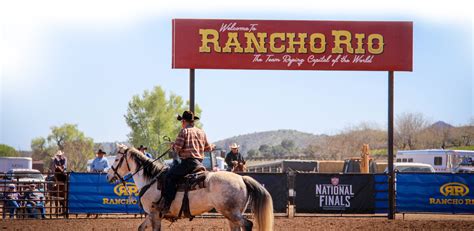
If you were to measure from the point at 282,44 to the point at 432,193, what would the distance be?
5.92 metres

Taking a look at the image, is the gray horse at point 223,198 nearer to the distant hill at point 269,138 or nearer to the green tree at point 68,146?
the green tree at point 68,146

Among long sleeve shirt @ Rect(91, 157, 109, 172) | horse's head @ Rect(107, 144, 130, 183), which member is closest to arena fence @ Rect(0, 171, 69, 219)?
long sleeve shirt @ Rect(91, 157, 109, 172)

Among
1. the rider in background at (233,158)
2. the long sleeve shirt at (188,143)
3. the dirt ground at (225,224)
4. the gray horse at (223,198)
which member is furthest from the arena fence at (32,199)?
the long sleeve shirt at (188,143)

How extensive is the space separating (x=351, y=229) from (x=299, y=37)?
19.7 feet

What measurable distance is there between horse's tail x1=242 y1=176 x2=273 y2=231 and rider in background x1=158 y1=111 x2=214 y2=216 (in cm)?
99

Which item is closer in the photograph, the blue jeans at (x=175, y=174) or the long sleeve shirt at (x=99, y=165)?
the blue jeans at (x=175, y=174)

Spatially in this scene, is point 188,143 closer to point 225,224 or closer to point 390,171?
point 225,224

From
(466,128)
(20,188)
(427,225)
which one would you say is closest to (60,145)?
(466,128)

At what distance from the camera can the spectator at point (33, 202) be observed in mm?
19825

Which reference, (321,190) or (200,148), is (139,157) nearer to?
(200,148)

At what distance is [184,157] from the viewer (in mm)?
12422

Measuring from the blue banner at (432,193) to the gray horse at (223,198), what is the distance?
983 cm

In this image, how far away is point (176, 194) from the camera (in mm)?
12531

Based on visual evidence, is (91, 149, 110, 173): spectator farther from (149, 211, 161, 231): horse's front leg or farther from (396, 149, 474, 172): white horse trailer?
(396, 149, 474, 172): white horse trailer
